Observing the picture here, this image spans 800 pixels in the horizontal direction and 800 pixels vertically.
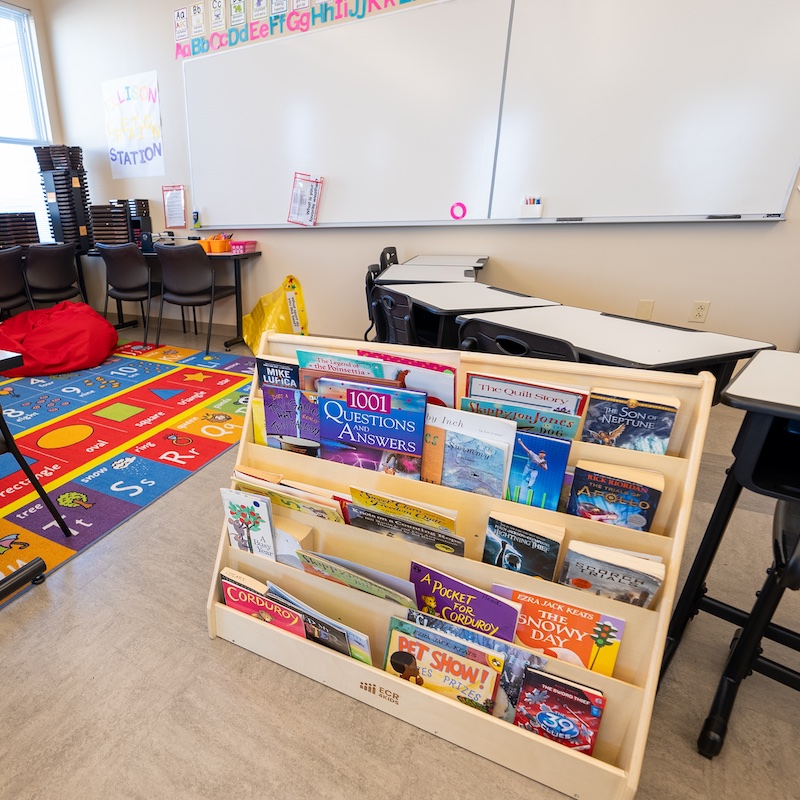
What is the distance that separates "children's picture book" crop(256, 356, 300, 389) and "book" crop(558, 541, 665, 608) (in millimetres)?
634

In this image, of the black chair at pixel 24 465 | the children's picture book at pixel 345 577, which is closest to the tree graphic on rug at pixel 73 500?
the black chair at pixel 24 465

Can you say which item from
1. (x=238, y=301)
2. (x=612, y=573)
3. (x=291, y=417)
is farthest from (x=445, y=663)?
(x=238, y=301)

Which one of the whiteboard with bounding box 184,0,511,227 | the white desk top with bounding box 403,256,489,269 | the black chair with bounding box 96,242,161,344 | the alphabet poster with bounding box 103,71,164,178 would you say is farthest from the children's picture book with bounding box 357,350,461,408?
the alphabet poster with bounding box 103,71,164,178

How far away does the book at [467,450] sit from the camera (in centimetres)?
80

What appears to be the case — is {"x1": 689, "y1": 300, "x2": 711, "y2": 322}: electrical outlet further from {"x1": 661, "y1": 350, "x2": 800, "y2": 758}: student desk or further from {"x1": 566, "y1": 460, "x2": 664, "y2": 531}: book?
{"x1": 566, "y1": 460, "x2": 664, "y2": 531}: book

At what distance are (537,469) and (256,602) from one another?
0.74 m

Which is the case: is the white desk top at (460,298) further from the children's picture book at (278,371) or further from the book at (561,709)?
the book at (561,709)

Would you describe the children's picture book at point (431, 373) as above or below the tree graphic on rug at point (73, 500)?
above

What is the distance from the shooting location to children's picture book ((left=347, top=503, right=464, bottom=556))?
2.81ft

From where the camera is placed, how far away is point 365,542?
974mm

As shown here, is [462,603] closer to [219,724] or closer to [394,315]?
[219,724]

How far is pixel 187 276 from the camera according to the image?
3.61m

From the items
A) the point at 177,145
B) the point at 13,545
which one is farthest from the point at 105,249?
the point at 13,545

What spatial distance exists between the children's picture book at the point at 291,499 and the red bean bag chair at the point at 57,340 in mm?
2981
